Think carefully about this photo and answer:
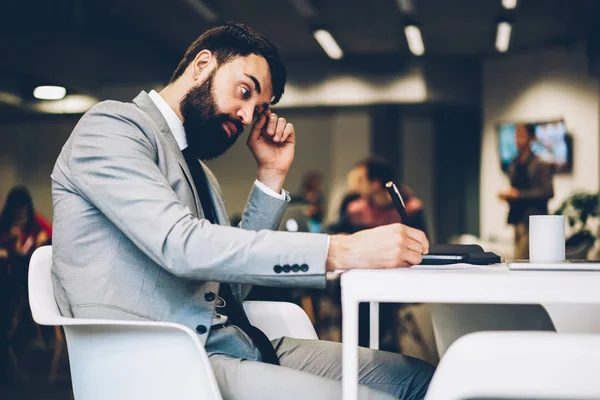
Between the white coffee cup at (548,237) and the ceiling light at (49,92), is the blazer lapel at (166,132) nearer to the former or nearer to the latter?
the white coffee cup at (548,237)

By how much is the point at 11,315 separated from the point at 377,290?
4.57m

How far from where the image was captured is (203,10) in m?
6.95

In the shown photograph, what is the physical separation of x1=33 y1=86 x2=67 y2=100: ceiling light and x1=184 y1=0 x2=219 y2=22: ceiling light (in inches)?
61.5

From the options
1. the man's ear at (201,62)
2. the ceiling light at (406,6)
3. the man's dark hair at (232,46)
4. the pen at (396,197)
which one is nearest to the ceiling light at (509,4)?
the ceiling light at (406,6)

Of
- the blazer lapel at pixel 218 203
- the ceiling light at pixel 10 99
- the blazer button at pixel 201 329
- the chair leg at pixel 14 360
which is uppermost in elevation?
the ceiling light at pixel 10 99

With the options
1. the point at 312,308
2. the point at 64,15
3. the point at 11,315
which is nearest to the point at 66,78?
the point at 64,15

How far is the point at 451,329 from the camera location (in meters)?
1.94

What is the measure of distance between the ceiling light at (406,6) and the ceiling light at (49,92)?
3.41 m

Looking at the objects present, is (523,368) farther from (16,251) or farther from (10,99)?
(10,99)

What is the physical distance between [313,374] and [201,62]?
2.58 feet

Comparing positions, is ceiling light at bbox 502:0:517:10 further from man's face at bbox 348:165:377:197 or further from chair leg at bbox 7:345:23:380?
chair leg at bbox 7:345:23:380

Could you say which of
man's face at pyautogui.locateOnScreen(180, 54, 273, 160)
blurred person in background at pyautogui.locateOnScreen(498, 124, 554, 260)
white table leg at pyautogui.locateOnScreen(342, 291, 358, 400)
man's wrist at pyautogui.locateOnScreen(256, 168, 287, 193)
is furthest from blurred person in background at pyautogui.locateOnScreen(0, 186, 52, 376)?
blurred person in background at pyautogui.locateOnScreen(498, 124, 554, 260)

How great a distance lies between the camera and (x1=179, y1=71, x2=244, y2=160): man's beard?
160 cm

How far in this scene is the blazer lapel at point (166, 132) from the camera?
1477mm
